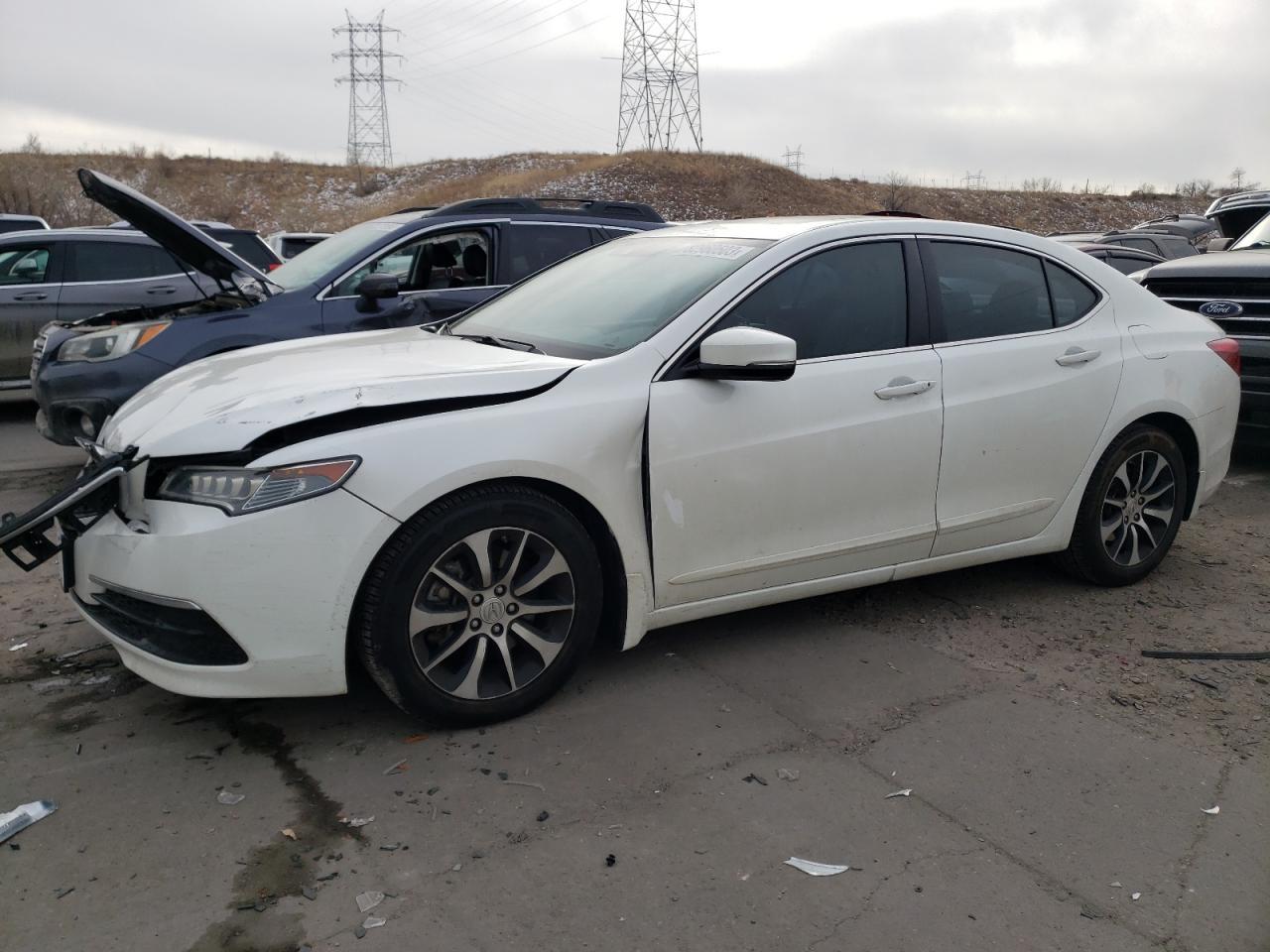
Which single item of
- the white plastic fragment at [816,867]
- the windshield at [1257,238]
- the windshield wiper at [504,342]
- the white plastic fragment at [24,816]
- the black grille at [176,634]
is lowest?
the white plastic fragment at [816,867]

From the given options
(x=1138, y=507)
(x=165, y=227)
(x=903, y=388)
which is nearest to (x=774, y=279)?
(x=903, y=388)

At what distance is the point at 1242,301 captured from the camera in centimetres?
719

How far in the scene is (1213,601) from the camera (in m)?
4.83

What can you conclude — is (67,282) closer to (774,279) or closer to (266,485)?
(266,485)

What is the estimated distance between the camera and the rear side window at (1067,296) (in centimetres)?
462

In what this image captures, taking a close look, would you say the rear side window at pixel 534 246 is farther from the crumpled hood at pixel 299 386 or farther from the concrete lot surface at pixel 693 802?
the concrete lot surface at pixel 693 802

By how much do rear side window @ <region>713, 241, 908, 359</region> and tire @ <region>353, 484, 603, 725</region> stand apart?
1063 millimetres

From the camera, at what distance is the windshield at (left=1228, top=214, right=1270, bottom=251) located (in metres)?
8.05

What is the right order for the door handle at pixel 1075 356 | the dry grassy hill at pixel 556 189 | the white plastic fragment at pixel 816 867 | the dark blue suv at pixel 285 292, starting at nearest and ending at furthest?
the white plastic fragment at pixel 816 867, the door handle at pixel 1075 356, the dark blue suv at pixel 285 292, the dry grassy hill at pixel 556 189

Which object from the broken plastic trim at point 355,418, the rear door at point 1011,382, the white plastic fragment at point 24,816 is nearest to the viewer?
the white plastic fragment at point 24,816

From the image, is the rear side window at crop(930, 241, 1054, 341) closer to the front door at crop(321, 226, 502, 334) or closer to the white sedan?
the white sedan

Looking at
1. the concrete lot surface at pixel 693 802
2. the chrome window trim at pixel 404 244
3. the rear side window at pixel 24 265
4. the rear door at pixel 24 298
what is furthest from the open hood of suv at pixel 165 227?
the rear side window at pixel 24 265

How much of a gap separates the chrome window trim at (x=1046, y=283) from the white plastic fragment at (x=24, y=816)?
3.45 m

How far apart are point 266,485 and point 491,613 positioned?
804mm
